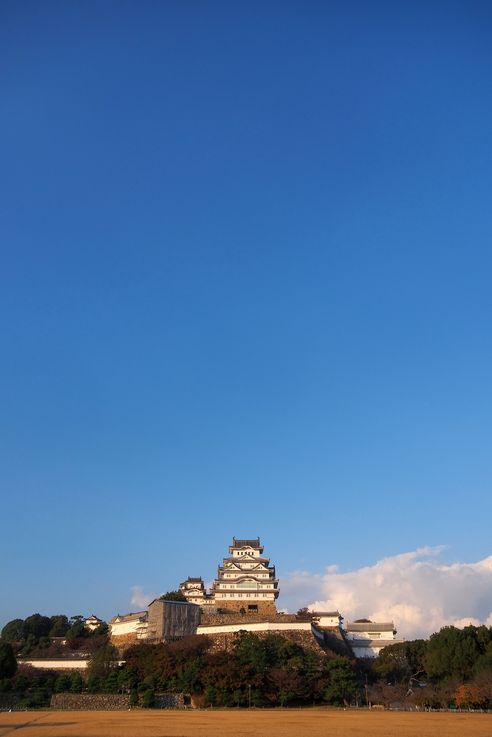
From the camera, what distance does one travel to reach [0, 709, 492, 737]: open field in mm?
22875

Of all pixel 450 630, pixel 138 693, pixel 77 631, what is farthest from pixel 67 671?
pixel 450 630

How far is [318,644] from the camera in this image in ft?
131

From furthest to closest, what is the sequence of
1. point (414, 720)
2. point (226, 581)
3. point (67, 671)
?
1. point (226, 581)
2. point (67, 671)
3. point (414, 720)

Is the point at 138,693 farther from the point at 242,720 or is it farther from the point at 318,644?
the point at 318,644

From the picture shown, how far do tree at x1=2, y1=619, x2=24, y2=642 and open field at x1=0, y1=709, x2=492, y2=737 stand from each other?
27.8 m

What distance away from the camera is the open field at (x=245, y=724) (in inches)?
901

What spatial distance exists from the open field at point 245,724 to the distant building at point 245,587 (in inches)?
847

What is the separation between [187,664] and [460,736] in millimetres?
17684

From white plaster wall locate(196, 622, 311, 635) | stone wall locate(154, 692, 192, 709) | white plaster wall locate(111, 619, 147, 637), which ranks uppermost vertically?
white plaster wall locate(111, 619, 147, 637)

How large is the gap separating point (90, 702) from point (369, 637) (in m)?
25.7

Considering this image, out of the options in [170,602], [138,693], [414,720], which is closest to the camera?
[414,720]

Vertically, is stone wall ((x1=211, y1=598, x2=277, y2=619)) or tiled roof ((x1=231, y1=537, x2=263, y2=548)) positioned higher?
tiled roof ((x1=231, y1=537, x2=263, y2=548))

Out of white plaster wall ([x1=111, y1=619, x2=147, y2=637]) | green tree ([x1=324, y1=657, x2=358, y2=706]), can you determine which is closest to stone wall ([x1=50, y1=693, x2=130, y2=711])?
white plaster wall ([x1=111, y1=619, x2=147, y2=637])

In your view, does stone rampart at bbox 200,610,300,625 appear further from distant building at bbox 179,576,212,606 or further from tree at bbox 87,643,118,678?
distant building at bbox 179,576,212,606
